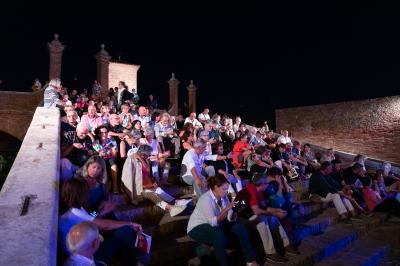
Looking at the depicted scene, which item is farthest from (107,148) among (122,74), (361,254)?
(122,74)

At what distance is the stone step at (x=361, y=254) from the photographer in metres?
4.80

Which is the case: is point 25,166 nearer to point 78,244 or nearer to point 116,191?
point 116,191

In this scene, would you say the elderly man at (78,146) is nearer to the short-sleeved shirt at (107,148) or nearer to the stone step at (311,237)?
the short-sleeved shirt at (107,148)

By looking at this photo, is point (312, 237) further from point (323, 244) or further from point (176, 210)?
point (176, 210)

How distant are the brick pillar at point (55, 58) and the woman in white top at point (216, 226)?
485 inches

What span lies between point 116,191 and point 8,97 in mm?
8517

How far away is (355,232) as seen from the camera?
612 centimetres

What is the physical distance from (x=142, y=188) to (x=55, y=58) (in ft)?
37.7

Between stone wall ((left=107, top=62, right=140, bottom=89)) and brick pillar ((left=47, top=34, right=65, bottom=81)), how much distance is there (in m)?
7.44

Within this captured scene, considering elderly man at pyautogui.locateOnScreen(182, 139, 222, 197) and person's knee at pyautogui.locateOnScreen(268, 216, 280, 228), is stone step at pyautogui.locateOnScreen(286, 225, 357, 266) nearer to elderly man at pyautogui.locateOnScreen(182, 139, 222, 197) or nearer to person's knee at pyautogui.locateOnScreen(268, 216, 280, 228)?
person's knee at pyautogui.locateOnScreen(268, 216, 280, 228)

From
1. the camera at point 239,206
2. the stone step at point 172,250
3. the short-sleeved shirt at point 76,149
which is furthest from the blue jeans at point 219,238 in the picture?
the short-sleeved shirt at point 76,149

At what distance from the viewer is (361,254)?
207 inches

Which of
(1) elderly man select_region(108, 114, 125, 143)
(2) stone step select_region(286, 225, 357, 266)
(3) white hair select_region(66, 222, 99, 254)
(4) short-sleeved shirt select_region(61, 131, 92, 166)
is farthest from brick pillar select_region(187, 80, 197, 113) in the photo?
(3) white hair select_region(66, 222, 99, 254)

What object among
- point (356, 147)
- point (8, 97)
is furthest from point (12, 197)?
point (356, 147)
